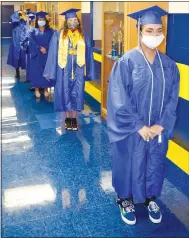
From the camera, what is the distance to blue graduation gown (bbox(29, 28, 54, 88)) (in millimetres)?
6035

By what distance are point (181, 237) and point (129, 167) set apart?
611mm

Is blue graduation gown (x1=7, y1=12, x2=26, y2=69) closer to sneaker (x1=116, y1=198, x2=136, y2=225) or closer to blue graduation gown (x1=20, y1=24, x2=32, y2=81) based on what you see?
blue graduation gown (x1=20, y1=24, x2=32, y2=81)

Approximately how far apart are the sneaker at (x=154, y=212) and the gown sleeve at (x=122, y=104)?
25.2 inches

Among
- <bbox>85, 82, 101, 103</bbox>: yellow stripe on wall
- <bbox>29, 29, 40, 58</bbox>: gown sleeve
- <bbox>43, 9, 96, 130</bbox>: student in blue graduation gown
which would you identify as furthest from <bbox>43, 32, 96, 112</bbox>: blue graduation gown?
<bbox>29, 29, 40, 58</bbox>: gown sleeve

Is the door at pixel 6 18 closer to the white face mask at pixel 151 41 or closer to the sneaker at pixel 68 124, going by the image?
the sneaker at pixel 68 124

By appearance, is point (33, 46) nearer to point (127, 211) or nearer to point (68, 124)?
point (68, 124)

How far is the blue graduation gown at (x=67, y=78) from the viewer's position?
176 inches

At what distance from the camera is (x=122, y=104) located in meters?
2.36

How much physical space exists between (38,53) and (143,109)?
13.9ft

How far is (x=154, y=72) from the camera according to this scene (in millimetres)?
2359

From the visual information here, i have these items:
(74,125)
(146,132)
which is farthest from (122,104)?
(74,125)

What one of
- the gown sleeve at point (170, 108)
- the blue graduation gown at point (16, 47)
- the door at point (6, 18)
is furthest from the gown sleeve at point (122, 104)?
the door at point (6, 18)

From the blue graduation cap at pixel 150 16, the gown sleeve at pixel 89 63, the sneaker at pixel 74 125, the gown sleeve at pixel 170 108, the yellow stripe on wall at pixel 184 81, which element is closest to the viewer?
the blue graduation cap at pixel 150 16

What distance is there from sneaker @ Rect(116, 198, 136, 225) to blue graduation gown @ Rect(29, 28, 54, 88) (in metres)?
3.64
